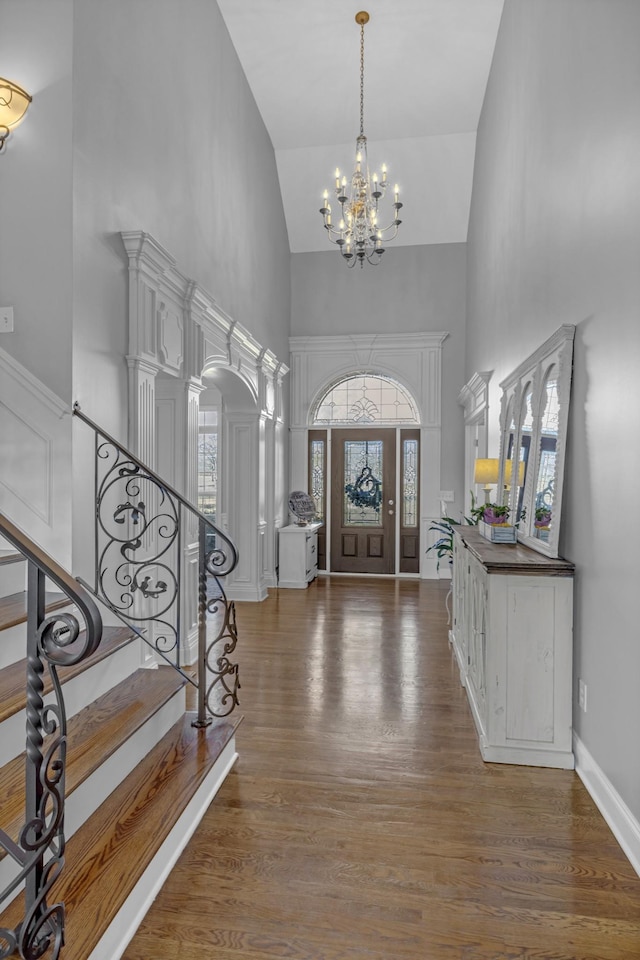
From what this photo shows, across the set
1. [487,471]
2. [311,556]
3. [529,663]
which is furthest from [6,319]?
[311,556]

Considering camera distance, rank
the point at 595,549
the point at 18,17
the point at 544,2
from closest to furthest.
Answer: the point at 595,549
the point at 18,17
the point at 544,2

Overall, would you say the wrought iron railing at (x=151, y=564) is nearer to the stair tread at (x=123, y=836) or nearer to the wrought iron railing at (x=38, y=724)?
the stair tread at (x=123, y=836)

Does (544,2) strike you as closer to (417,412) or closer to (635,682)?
(635,682)

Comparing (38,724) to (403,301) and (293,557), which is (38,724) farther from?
(403,301)

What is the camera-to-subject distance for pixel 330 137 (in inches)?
303

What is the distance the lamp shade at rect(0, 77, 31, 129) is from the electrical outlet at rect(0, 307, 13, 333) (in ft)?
3.01

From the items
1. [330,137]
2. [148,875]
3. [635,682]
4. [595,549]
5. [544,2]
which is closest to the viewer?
[148,875]

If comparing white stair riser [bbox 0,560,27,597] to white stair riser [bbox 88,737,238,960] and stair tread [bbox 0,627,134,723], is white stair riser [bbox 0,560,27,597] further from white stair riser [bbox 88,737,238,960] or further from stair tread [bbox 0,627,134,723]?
white stair riser [bbox 88,737,238,960]

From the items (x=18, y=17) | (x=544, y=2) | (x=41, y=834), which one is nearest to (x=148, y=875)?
(x=41, y=834)

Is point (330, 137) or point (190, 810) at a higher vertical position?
point (330, 137)

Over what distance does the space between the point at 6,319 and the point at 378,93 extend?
5.71 metres

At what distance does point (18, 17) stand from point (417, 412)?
659cm

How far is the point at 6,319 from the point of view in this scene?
3.19m

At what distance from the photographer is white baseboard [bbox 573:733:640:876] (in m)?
2.29
